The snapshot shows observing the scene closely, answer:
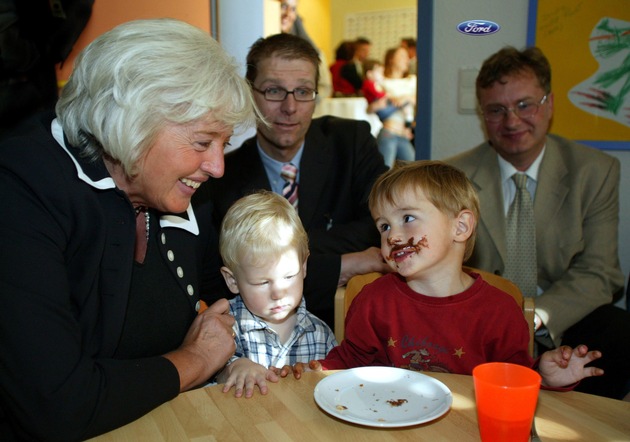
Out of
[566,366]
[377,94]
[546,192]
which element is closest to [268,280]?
[566,366]

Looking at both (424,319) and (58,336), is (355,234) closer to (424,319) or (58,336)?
(424,319)

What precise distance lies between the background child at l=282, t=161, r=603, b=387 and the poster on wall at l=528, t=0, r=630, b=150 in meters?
1.69

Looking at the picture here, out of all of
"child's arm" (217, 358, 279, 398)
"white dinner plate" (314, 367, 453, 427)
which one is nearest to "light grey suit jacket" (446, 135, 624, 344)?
"white dinner plate" (314, 367, 453, 427)

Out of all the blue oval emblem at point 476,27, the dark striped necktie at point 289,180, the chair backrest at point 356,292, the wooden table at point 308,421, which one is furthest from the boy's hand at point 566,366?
the blue oval emblem at point 476,27

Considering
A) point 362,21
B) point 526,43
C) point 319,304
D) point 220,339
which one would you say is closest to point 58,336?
point 220,339

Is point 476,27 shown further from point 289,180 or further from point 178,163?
point 178,163

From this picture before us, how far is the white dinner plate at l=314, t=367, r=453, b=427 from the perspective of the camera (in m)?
1.21

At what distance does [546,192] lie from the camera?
2658 millimetres

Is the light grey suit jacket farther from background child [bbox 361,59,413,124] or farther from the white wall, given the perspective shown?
background child [bbox 361,59,413,124]

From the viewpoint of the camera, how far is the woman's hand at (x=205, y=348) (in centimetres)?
142

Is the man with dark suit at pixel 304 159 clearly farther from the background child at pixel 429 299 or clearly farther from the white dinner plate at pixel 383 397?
the white dinner plate at pixel 383 397

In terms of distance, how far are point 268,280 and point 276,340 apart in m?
0.20

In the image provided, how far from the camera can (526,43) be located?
3.20 m

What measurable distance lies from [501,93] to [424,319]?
135 centimetres
